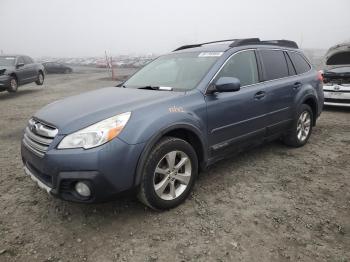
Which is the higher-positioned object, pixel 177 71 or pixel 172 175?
pixel 177 71

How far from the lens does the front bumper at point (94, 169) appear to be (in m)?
2.77

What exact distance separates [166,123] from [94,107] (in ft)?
2.45

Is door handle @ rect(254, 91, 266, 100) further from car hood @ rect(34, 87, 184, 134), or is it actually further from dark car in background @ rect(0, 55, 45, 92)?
dark car in background @ rect(0, 55, 45, 92)

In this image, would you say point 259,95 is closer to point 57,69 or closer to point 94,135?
point 94,135

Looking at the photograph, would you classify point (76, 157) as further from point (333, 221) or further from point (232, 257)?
point (333, 221)

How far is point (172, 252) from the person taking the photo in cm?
275

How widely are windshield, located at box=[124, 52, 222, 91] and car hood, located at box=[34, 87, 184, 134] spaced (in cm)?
30

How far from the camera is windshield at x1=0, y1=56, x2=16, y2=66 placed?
12766 millimetres

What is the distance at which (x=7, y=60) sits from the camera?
13.0 meters

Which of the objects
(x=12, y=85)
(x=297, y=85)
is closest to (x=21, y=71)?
(x=12, y=85)

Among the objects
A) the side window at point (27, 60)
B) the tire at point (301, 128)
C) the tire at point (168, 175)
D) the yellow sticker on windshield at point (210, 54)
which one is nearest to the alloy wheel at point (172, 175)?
the tire at point (168, 175)

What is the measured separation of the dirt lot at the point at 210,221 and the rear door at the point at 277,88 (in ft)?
2.12

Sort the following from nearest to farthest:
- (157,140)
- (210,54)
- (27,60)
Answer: (157,140) → (210,54) → (27,60)

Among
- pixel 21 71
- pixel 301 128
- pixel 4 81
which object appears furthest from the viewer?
pixel 21 71
